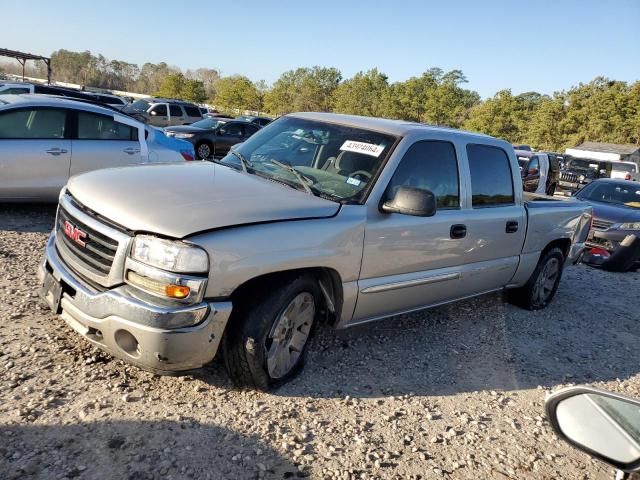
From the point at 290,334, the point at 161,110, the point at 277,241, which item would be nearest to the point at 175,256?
the point at 277,241

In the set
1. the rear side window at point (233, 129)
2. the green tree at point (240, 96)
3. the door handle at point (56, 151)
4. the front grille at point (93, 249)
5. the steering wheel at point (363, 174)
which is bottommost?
the front grille at point (93, 249)

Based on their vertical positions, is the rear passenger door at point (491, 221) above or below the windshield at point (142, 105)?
below

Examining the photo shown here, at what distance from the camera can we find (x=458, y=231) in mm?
4277

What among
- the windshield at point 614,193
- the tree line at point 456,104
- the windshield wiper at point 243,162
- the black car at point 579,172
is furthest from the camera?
the tree line at point 456,104

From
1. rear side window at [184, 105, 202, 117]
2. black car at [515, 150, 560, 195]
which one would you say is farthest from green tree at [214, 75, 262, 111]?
black car at [515, 150, 560, 195]

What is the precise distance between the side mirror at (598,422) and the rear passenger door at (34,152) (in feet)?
21.5

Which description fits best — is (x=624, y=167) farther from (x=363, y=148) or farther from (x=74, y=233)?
(x=74, y=233)

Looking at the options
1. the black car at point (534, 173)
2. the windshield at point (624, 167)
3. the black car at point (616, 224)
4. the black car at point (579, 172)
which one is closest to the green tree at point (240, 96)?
the windshield at point (624, 167)

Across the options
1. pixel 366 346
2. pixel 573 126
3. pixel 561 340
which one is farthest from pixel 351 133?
pixel 573 126

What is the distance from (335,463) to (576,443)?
1647 mm

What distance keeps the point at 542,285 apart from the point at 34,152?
6.14 m

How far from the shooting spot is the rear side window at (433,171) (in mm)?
3953

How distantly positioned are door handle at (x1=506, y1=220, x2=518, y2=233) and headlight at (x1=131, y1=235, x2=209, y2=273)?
3.09m

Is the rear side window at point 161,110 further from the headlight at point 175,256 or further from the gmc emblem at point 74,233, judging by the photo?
the headlight at point 175,256
